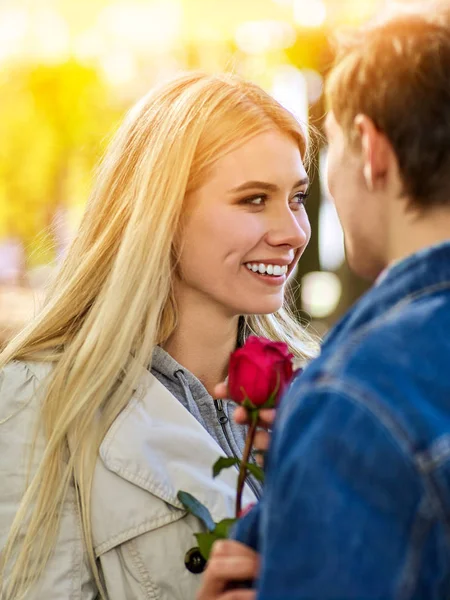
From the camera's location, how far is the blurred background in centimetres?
831

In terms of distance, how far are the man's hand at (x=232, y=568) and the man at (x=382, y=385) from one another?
0.72 ft

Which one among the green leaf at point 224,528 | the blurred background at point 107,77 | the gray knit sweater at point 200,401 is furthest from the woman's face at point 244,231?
the green leaf at point 224,528

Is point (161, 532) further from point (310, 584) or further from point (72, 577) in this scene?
Result: point (310, 584)

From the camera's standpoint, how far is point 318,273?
337 inches

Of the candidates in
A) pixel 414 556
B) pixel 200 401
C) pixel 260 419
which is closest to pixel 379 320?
pixel 414 556

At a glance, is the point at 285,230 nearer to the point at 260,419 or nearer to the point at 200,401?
the point at 200,401

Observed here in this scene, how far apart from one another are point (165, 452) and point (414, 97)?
1260 mm

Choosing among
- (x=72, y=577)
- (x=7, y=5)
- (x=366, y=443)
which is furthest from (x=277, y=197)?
(x=7, y=5)

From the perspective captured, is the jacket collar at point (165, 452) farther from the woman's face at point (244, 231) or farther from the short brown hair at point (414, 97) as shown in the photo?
the short brown hair at point (414, 97)

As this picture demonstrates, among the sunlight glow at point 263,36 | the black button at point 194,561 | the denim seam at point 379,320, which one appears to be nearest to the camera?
the denim seam at point 379,320

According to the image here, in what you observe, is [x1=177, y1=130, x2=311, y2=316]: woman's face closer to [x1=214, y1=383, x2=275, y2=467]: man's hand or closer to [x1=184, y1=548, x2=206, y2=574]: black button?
[x1=184, y1=548, x2=206, y2=574]: black button

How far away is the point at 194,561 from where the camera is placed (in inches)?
87.9

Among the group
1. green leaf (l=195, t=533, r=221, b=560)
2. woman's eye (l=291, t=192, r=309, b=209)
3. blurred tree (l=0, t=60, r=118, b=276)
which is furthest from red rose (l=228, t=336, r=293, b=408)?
blurred tree (l=0, t=60, r=118, b=276)

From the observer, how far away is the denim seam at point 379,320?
4.19 ft
